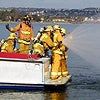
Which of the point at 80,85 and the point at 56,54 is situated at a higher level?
the point at 56,54

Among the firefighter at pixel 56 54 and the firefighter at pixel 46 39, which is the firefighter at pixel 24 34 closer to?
the firefighter at pixel 46 39

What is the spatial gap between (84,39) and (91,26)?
0.67m

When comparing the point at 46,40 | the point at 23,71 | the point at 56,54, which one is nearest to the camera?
the point at 23,71

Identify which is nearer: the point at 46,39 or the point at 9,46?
the point at 46,39

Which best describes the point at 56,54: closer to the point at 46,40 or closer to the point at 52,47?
the point at 52,47

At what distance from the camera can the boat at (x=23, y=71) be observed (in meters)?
22.6

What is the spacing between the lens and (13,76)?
22891 mm

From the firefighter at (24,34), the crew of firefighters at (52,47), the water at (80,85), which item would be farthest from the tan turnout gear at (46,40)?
the firefighter at (24,34)

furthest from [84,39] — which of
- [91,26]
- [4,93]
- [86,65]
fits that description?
[86,65]

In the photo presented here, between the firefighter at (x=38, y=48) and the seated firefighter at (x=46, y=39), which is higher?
the seated firefighter at (x=46, y=39)

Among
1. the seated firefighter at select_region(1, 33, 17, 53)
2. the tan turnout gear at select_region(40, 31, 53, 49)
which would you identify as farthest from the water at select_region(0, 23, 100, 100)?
the seated firefighter at select_region(1, 33, 17, 53)

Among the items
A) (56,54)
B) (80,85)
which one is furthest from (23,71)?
(80,85)

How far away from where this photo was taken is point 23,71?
2275 cm

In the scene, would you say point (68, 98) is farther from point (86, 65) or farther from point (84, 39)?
point (86, 65)
